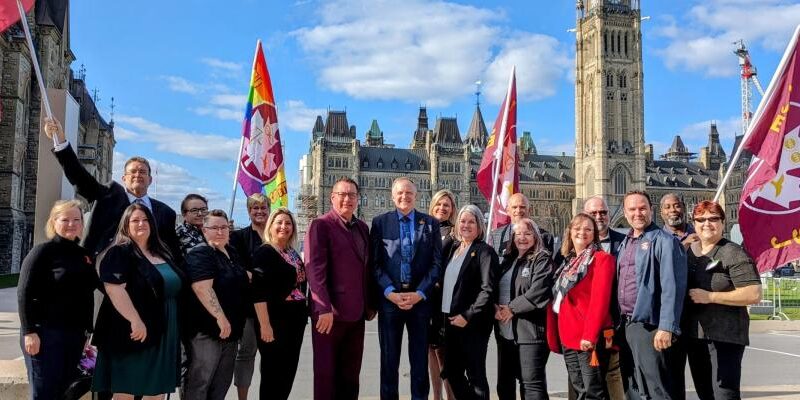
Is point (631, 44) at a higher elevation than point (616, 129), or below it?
higher

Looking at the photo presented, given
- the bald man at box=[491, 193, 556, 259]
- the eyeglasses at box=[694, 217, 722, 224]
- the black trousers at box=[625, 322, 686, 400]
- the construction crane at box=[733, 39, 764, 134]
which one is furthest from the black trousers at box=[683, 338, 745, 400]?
the construction crane at box=[733, 39, 764, 134]

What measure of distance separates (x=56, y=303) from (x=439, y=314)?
310cm

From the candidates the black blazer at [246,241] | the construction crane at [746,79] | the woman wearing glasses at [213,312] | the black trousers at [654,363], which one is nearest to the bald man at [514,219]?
the black trousers at [654,363]

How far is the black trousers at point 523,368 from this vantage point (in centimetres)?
566

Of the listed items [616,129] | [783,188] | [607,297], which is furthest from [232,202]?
[616,129]

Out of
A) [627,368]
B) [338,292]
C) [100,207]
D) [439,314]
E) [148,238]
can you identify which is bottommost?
[627,368]

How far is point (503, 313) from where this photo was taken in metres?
5.89

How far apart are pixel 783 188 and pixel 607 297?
3.10m

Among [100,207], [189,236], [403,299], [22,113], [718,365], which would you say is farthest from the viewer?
[22,113]

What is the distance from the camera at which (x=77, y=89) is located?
57.0 metres

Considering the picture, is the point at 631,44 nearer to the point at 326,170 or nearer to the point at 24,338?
the point at 326,170

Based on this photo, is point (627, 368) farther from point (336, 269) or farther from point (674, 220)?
point (336, 269)

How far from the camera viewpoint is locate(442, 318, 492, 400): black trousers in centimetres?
579

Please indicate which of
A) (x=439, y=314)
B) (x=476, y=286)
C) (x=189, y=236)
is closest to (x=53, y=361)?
(x=189, y=236)
